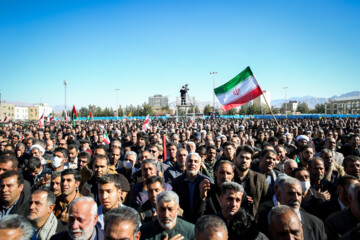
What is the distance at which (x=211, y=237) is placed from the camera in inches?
77.2

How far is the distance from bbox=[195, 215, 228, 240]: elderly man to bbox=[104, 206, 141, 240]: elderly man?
61 centimetres

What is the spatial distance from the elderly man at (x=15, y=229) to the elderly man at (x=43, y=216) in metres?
0.60

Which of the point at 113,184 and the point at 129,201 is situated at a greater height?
the point at 113,184

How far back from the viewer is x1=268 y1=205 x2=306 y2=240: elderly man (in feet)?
6.94

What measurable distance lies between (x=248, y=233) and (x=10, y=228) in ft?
7.52

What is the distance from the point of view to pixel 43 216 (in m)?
2.78

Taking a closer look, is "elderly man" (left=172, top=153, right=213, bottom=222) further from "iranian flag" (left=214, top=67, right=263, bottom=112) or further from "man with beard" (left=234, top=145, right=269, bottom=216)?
"iranian flag" (left=214, top=67, right=263, bottom=112)

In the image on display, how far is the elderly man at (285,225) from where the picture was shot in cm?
212

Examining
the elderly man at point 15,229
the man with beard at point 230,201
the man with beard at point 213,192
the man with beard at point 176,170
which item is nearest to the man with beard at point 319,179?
the man with beard at point 213,192

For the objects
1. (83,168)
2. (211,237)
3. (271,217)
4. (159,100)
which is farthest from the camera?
(159,100)

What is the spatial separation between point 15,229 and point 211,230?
182cm

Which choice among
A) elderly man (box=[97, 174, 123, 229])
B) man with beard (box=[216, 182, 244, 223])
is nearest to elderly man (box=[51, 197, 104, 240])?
elderly man (box=[97, 174, 123, 229])

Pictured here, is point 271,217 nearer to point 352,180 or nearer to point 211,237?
point 211,237

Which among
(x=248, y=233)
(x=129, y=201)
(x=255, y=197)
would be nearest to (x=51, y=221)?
(x=129, y=201)
